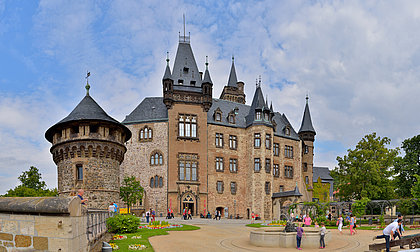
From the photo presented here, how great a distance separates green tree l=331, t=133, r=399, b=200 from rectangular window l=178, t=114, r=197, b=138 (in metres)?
21.1

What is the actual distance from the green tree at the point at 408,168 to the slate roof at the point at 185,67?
31.8 metres

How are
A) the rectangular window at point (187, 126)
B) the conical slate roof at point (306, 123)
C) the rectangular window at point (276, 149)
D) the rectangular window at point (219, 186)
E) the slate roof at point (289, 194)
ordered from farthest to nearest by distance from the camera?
the conical slate roof at point (306, 123) < the rectangular window at point (276, 149) < the rectangular window at point (219, 186) < the rectangular window at point (187, 126) < the slate roof at point (289, 194)

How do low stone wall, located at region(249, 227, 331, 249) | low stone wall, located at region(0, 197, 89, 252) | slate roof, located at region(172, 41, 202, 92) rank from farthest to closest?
slate roof, located at region(172, 41, 202, 92), low stone wall, located at region(249, 227, 331, 249), low stone wall, located at region(0, 197, 89, 252)

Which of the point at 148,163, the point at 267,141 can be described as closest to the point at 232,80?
the point at 267,141

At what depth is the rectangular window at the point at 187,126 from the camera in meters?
50.6

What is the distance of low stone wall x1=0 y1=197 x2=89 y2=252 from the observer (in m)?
9.55

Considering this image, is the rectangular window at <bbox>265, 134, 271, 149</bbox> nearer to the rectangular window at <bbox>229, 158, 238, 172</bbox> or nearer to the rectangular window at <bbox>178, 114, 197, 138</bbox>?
the rectangular window at <bbox>229, 158, 238, 172</bbox>

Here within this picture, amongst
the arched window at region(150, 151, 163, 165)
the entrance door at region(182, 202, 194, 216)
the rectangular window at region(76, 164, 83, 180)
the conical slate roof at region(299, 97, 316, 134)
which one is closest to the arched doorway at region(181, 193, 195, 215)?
the entrance door at region(182, 202, 194, 216)

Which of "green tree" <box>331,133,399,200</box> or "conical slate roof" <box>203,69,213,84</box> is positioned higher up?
"conical slate roof" <box>203,69,213,84</box>

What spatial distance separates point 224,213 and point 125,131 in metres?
23.0

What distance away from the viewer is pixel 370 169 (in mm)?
48562

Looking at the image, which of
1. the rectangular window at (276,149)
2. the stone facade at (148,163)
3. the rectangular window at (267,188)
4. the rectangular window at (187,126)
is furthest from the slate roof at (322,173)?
the stone facade at (148,163)

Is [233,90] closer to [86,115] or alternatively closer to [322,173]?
[322,173]

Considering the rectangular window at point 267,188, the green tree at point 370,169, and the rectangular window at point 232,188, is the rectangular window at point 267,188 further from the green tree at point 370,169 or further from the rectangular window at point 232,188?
the green tree at point 370,169
